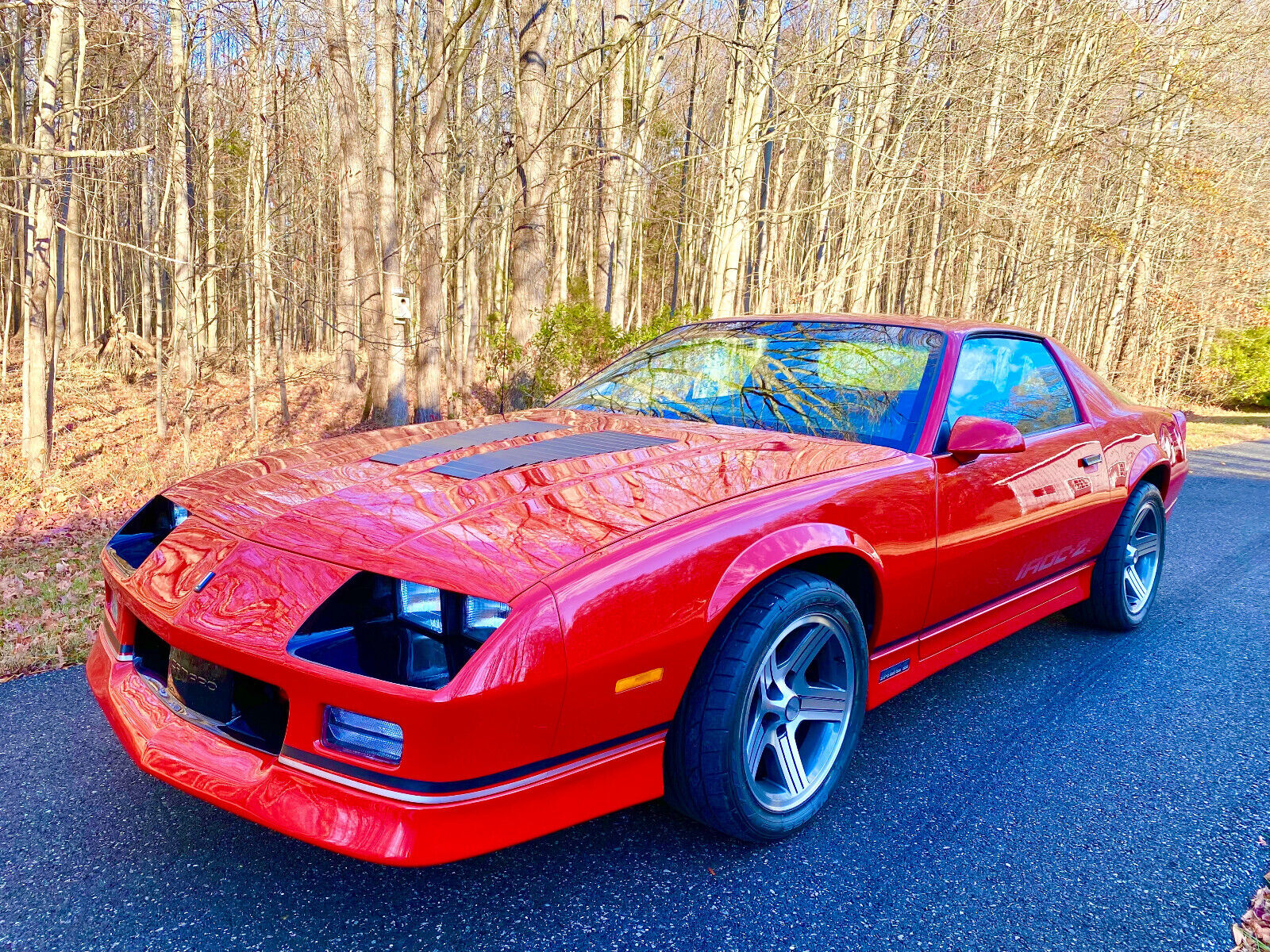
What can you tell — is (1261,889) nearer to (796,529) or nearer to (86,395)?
(796,529)

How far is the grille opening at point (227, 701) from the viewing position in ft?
5.65

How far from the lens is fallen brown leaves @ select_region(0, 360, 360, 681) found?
3.70 meters

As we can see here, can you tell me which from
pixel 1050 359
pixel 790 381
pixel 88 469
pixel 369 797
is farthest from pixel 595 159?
pixel 369 797

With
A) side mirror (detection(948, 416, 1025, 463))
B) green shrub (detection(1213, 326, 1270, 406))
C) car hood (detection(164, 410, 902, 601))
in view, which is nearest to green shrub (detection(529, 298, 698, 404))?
car hood (detection(164, 410, 902, 601))

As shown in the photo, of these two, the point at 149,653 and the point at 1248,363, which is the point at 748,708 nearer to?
the point at 149,653

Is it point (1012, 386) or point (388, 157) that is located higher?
point (388, 157)

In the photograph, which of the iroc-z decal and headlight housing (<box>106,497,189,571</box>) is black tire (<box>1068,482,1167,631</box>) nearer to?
the iroc-z decal

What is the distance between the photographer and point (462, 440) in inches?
109

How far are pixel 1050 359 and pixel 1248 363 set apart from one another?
23.8 metres

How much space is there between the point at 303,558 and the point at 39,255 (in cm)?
744

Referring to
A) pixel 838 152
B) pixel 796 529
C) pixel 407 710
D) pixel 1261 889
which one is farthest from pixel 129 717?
pixel 838 152

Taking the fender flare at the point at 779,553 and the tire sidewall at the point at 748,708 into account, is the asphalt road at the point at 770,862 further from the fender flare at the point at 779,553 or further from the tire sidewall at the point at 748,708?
the fender flare at the point at 779,553

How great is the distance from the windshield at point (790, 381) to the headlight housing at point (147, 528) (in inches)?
59.5

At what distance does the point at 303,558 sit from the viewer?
1830 mm
